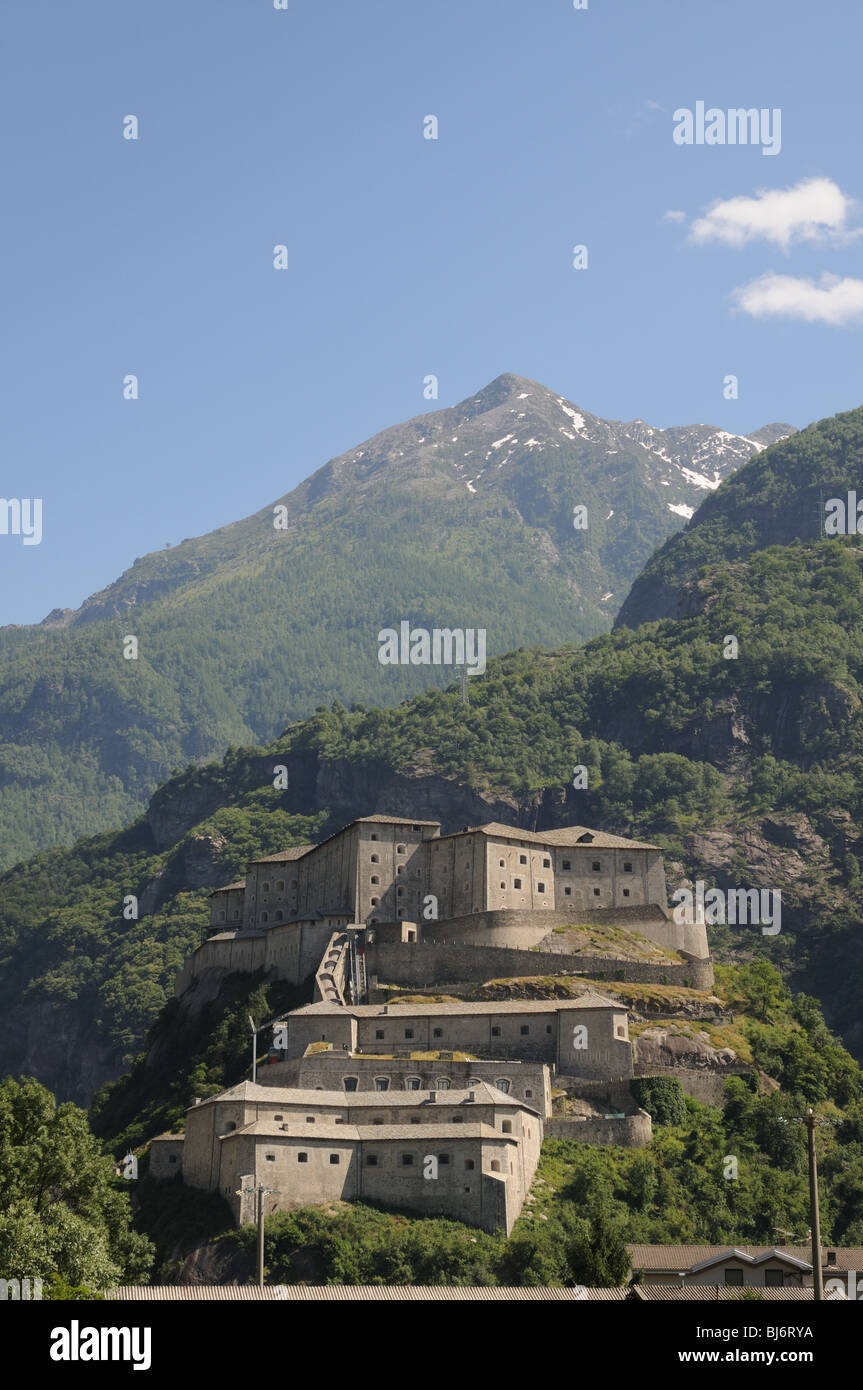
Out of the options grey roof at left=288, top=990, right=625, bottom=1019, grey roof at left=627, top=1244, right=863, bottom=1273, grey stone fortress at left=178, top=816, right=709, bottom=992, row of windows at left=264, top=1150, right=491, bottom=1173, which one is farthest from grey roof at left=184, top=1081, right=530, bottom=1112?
grey stone fortress at left=178, top=816, right=709, bottom=992

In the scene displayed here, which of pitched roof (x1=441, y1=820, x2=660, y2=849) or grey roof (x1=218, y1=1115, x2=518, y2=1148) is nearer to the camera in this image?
grey roof (x1=218, y1=1115, x2=518, y2=1148)

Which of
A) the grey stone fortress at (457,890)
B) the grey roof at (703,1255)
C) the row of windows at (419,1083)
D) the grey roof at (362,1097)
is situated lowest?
the grey roof at (703,1255)

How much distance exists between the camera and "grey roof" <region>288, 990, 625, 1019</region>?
9862 cm

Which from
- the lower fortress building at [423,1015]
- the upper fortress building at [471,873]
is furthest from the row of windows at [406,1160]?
the upper fortress building at [471,873]

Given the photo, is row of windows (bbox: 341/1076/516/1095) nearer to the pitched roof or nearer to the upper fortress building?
the upper fortress building

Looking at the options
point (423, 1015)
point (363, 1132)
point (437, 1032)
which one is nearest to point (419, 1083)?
point (437, 1032)

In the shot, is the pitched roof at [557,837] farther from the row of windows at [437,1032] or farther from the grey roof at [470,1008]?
the row of windows at [437,1032]

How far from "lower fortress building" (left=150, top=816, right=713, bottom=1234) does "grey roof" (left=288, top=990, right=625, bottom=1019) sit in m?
0.17

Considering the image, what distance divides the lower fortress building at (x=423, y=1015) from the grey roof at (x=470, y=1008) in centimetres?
17

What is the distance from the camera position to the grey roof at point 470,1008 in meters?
98.6

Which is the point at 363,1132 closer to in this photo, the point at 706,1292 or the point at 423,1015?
the point at 423,1015

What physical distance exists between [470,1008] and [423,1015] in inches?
106

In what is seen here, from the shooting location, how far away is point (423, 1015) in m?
99.2
